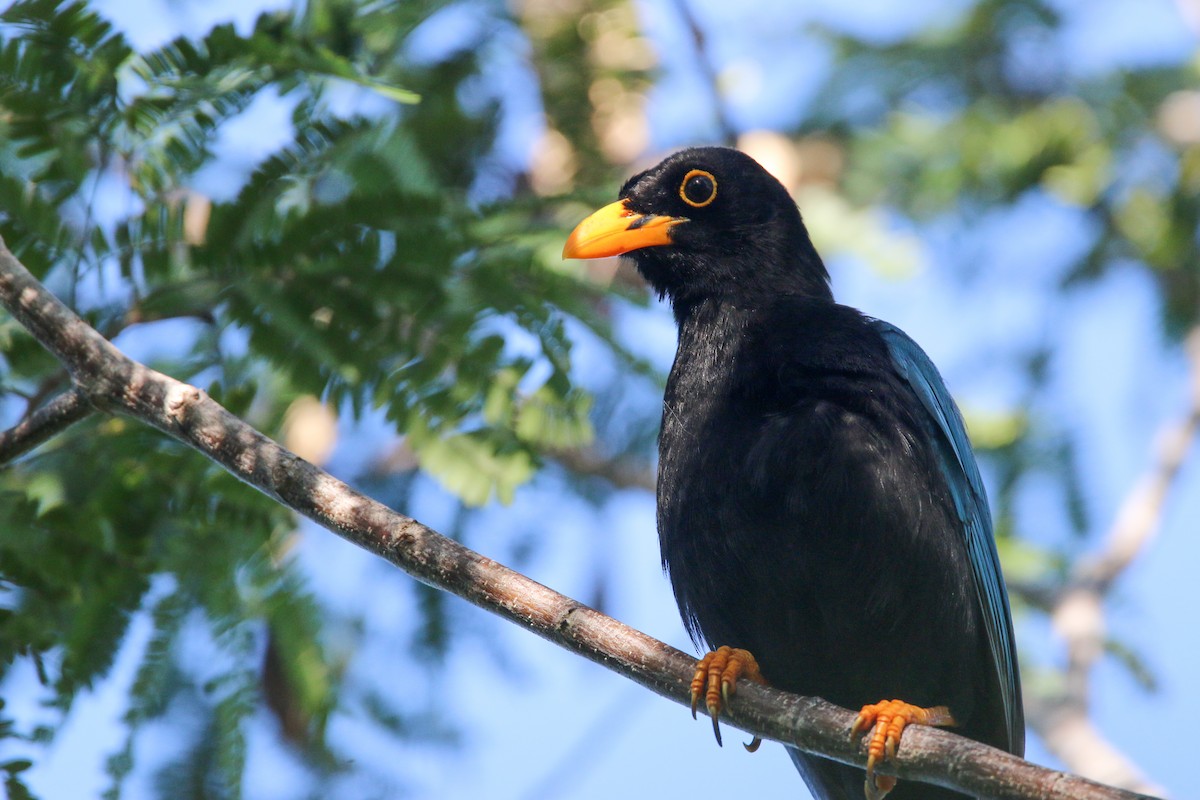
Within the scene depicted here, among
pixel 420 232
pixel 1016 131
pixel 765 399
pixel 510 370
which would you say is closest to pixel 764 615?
pixel 765 399

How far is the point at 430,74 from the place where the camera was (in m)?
6.71

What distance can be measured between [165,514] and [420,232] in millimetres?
1203

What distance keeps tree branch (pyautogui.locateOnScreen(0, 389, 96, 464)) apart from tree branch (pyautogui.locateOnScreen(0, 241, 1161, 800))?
0.05 metres

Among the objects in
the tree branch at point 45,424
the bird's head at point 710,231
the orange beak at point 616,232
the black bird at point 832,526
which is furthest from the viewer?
the bird's head at point 710,231

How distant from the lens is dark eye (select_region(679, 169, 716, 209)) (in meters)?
4.95

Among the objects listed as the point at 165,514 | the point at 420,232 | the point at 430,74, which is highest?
the point at 430,74

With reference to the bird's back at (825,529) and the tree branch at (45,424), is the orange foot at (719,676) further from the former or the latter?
the tree branch at (45,424)

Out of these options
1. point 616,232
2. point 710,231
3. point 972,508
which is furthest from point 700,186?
point 972,508

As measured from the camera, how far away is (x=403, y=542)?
3.36m

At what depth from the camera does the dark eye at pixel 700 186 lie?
495 cm

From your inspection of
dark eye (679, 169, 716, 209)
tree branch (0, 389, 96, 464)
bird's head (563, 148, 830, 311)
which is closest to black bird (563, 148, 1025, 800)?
bird's head (563, 148, 830, 311)

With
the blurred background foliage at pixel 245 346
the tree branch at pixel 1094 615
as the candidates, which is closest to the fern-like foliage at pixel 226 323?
the blurred background foliage at pixel 245 346

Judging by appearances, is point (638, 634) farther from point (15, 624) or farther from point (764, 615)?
point (15, 624)

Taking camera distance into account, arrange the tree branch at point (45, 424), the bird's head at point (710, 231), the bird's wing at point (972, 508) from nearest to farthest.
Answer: the tree branch at point (45, 424)
the bird's wing at point (972, 508)
the bird's head at point (710, 231)
